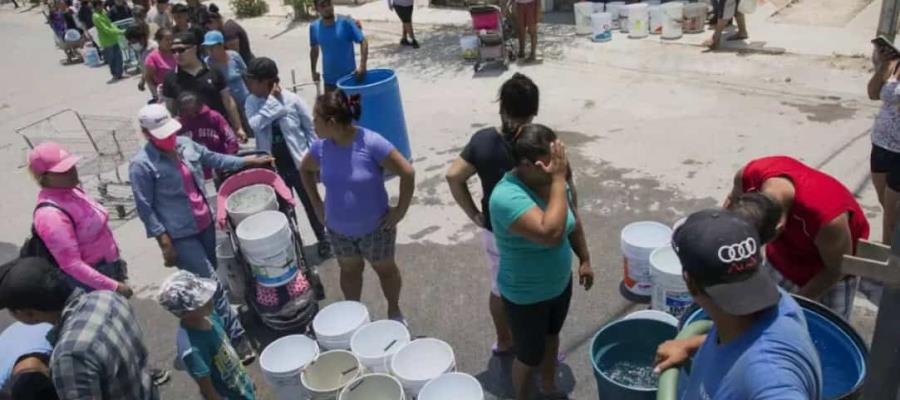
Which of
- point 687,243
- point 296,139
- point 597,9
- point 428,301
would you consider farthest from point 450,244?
point 597,9

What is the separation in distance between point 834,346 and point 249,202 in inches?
149

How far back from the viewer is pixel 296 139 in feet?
17.5

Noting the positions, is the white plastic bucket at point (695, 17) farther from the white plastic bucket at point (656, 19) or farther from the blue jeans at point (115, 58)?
the blue jeans at point (115, 58)

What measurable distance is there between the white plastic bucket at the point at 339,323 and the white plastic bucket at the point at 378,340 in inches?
2.4

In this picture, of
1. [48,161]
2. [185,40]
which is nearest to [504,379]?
[48,161]

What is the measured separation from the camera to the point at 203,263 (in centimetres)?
455

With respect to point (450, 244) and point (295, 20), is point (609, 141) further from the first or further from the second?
point (295, 20)

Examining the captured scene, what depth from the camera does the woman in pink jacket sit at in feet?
12.4

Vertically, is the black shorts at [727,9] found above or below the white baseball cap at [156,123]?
below

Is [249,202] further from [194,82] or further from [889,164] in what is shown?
[889,164]

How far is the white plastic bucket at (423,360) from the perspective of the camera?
12.6 feet

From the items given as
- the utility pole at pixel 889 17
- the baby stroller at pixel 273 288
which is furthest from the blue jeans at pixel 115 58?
the utility pole at pixel 889 17

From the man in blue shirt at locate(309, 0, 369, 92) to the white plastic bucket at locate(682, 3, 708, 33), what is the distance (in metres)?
5.67

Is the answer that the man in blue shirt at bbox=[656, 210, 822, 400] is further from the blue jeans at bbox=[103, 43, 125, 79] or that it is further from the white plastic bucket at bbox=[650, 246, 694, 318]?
the blue jeans at bbox=[103, 43, 125, 79]
